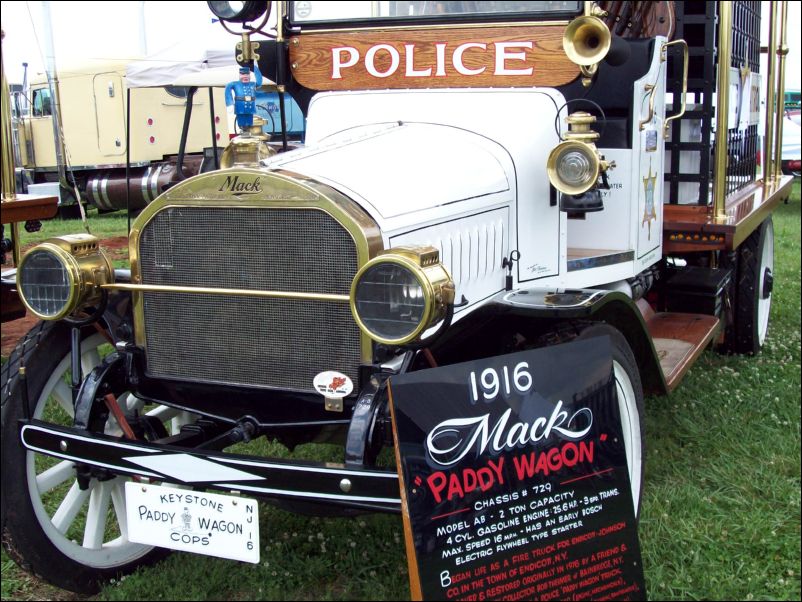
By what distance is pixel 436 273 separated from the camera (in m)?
2.30

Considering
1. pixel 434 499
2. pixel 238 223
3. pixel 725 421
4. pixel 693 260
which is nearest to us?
pixel 434 499

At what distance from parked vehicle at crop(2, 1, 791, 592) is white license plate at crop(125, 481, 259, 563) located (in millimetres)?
69

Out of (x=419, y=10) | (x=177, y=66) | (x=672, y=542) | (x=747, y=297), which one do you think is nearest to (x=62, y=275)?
(x=419, y=10)

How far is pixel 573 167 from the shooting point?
3139mm

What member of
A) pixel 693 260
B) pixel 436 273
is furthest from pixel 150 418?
pixel 693 260

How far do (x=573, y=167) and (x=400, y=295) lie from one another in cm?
112

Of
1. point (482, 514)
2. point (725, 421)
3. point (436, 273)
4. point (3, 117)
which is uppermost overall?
point (3, 117)

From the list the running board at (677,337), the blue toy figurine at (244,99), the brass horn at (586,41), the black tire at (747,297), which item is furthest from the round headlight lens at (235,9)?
the black tire at (747,297)

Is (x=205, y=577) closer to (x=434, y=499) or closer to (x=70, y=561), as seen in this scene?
(x=70, y=561)

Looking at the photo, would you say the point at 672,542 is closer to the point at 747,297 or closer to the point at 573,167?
the point at 573,167

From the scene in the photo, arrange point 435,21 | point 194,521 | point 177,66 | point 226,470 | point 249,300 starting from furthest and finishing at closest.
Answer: point 177,66
point 435,21
point 249,300
point 194,521
point 226,470

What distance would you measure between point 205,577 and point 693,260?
133 inches

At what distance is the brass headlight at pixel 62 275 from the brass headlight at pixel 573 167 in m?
1.54

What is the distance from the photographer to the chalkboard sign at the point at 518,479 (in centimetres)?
221
